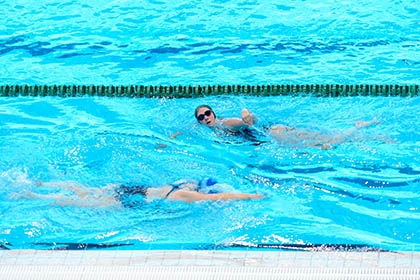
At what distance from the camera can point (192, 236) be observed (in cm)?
457

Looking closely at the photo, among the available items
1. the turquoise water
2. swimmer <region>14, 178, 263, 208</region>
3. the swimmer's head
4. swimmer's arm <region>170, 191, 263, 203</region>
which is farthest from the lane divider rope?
swimmer's arm <region>170, 191, 263, 203</region>

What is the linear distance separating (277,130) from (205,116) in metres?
0.56

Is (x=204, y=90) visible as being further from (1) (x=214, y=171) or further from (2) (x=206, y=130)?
(1) (x=214, y=171)

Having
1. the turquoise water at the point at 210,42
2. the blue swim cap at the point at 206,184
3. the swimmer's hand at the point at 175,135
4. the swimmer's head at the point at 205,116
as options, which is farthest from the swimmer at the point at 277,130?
the turquoise water at the point at 210,42

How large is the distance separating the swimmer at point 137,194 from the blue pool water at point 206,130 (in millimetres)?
72

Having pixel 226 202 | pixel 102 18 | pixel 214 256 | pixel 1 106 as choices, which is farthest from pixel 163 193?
pixel 102 18

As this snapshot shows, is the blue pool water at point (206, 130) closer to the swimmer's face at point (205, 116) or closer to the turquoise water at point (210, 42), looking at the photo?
the turquoise water at point (210, 42)

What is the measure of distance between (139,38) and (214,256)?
15.3ft

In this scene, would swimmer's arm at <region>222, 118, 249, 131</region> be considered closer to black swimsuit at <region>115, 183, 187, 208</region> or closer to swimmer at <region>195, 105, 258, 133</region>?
swimmer at <region>195, 105, 258, 133</region>

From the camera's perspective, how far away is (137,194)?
5.09 m

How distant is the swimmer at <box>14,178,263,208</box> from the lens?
195 inches

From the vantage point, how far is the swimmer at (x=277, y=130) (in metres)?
5.70

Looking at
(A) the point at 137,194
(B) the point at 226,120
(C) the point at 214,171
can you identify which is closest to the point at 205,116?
(B) the point at 226,120

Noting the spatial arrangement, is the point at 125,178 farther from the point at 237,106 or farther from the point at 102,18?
the point at 102,18
